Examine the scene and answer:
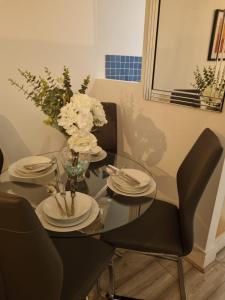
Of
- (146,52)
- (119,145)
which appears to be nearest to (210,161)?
(146,52)

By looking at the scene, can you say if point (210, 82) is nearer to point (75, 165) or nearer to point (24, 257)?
point (75, 165)

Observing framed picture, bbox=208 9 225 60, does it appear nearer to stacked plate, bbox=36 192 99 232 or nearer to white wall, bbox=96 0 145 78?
stacked plate, bbox=36 192 99 232

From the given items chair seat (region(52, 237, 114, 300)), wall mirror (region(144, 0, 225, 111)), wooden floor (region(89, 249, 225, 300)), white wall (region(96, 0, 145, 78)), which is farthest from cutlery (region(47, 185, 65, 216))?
white wall (region(96, 0, 145, 78))

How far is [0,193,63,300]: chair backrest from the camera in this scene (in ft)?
1.94

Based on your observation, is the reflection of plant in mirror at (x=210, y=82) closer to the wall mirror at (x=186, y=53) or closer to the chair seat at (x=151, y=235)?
the wall mirror at (x=186, y=53)

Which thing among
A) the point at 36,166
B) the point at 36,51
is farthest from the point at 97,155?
the point at 36,51

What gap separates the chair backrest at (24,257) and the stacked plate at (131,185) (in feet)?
1.82

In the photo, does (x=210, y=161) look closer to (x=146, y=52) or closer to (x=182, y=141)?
(x=182, y=141)

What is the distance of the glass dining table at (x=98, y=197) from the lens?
1020mm

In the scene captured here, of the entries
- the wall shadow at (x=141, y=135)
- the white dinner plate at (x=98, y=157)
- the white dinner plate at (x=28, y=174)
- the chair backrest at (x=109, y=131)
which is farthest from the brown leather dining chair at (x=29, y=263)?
the chair backrest at (x=109, y=131)

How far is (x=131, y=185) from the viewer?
4.13 ft

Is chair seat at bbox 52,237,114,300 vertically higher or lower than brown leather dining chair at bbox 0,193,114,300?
lower

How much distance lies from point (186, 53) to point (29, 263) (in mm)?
1479

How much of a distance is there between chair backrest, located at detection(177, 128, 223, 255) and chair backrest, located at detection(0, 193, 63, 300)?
68cm
